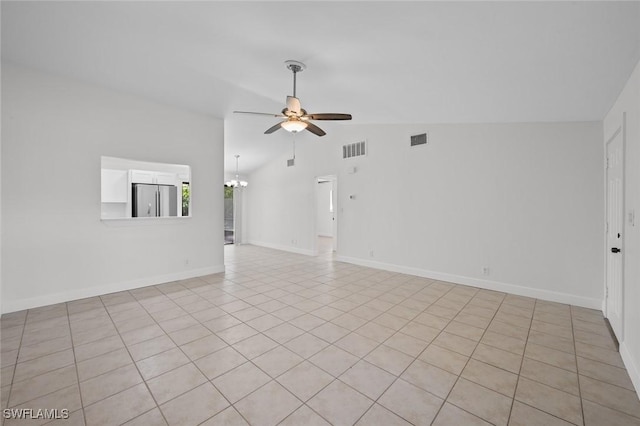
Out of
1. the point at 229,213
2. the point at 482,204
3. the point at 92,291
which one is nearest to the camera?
the point at 92,291

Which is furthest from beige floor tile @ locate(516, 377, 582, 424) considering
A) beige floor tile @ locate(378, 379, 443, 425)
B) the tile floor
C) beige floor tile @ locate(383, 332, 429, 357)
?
beige floor tile @ locate(383, 332, 429, 357)

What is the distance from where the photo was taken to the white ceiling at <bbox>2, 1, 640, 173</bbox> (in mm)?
1879

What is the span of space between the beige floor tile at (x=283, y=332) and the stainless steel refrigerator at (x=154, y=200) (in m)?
3.08

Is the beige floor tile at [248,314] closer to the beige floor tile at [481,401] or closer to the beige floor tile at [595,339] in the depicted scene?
the beige floor tile at [481,401]

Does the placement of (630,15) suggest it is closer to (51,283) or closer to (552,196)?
(552,196)

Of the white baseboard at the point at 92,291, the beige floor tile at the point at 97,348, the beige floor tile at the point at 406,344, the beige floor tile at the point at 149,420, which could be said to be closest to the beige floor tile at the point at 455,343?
the beige floor tile at the point at 406,344

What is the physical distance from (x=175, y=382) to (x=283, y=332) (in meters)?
1.09

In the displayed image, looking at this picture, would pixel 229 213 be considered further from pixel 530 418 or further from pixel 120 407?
pixel 530 418

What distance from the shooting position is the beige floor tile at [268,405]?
169cm

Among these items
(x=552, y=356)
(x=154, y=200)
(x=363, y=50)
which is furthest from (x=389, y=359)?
(x=154, y=200)

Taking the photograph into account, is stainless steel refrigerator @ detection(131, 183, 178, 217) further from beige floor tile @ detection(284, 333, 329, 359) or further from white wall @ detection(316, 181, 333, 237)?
white wall @ detection(316, 181, 333, 237)

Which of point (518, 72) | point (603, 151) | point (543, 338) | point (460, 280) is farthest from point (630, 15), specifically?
point (460, 280)

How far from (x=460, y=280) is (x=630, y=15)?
385cm
